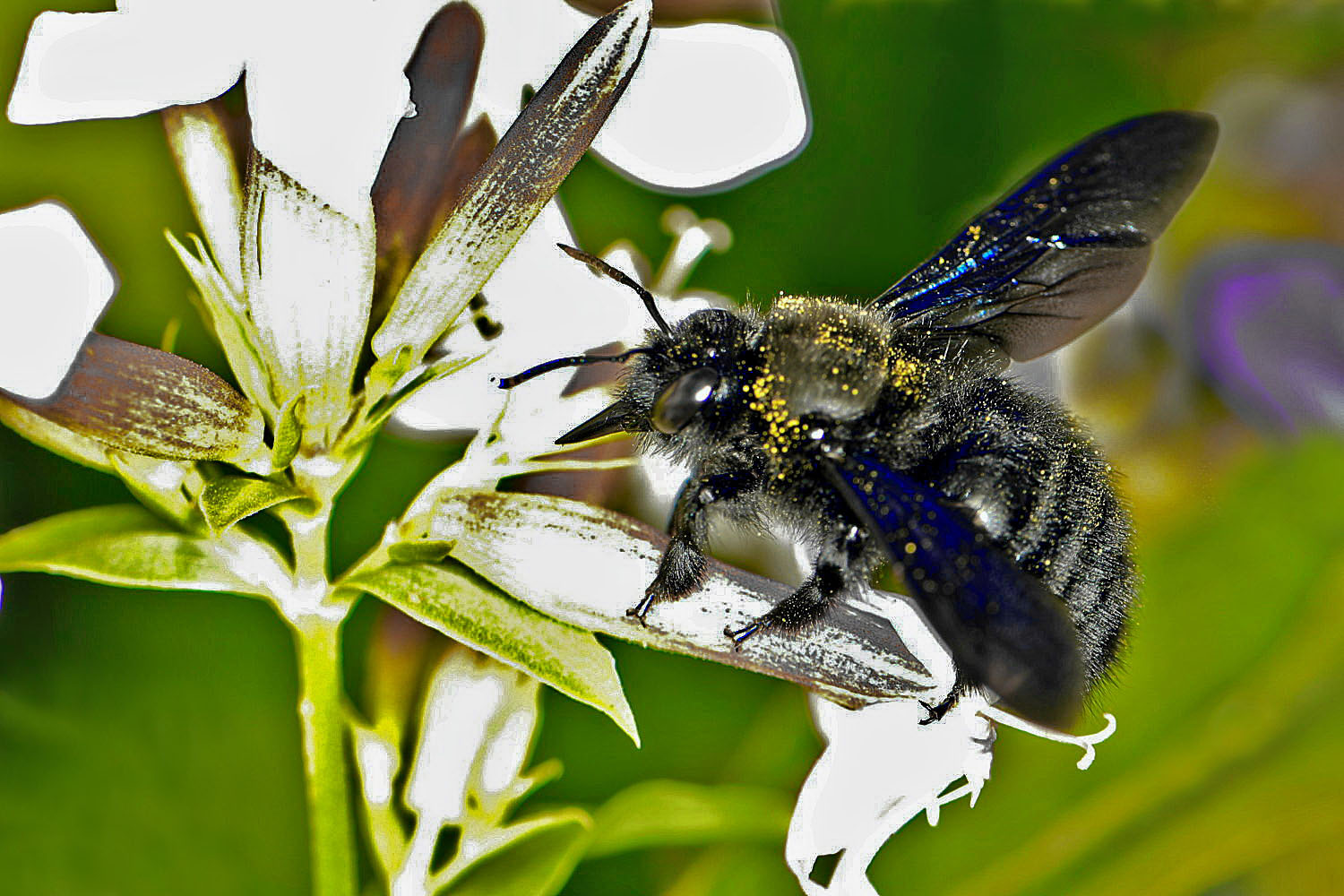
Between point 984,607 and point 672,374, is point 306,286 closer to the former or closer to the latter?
point 672,374

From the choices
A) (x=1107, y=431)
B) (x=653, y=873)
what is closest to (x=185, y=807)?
(x=653, y=873)

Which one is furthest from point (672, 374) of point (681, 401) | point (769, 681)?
point (769, 681)

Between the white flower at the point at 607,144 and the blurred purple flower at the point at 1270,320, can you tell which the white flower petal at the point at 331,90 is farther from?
the blurred purple flower at the point at 1270,320

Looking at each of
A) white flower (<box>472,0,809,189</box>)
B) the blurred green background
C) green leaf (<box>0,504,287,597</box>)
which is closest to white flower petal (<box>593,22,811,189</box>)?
white flower (<box>472,0,809,189</box>)

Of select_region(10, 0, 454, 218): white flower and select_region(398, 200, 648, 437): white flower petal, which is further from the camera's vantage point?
select_region(398, 200, 648, 437): white flower petal

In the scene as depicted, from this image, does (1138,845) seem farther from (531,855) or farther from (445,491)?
(445,491)

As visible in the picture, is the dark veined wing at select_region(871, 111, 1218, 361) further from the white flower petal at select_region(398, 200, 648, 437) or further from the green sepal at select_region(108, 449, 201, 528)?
the green sepal at select_region(108, 449, 201, 528)
